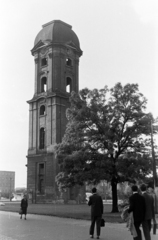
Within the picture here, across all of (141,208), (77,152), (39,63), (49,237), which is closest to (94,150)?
(77,152)

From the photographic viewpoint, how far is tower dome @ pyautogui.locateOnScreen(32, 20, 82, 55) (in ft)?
171

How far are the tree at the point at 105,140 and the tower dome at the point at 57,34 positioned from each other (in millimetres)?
28319

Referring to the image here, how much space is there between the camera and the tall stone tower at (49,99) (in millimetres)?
48375

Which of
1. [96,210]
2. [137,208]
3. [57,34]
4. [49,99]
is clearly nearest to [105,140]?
[96,210]

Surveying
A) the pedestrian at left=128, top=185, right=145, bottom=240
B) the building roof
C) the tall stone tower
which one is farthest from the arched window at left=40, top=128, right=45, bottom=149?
the pedestrian at left=128, top=185, right=145, bottom=240

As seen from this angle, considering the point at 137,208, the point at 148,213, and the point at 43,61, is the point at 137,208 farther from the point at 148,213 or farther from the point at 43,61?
the point at 43,61

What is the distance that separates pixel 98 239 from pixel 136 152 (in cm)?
1418

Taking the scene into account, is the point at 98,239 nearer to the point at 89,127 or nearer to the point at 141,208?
the point at 141,208

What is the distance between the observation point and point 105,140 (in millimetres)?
23594

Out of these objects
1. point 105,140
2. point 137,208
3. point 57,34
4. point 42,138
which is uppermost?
point 57,34

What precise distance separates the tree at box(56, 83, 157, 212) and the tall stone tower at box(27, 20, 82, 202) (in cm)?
2266

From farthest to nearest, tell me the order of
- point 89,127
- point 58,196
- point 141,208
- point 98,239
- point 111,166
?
point 58,196 → point 89,127 → point 111,166 → point 98,239 → point 141,208

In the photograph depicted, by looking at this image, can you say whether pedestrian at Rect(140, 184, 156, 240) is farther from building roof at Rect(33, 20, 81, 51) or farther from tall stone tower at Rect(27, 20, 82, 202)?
building roof at Rect(33, 20, 81, 51)

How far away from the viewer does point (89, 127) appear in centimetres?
2508
